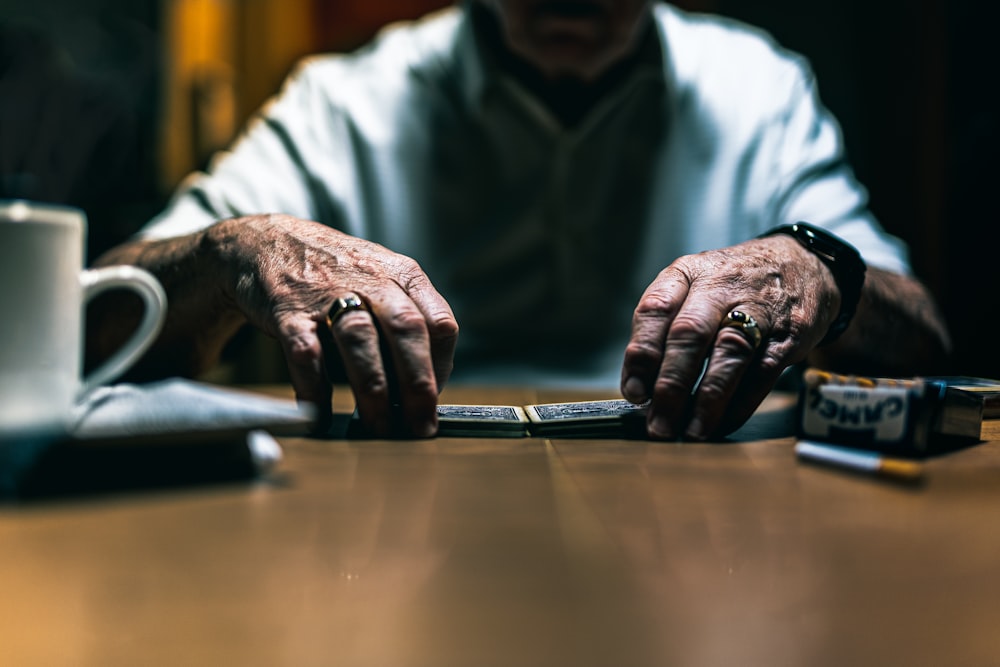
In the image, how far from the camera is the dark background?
148 cm

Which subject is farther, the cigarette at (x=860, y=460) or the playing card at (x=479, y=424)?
the playing card at (x=479, y=424)

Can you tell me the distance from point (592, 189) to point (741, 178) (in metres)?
0.19

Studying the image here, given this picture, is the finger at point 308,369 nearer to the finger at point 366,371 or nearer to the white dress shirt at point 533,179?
the finger at point 366,371

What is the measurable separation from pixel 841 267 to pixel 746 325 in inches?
6.6

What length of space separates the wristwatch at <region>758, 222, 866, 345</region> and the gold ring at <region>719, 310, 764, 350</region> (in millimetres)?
144

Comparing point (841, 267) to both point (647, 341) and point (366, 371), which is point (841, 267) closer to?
point (647, 341)

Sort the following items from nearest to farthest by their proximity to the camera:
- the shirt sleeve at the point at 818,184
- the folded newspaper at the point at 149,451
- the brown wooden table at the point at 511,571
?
the brown wooden table at the point at 511,571, the folded newspaper at the point at 149,451, the shirt sleeve at the point at 818,184

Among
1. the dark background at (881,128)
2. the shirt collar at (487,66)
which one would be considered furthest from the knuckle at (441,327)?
the dark background at (881,128)

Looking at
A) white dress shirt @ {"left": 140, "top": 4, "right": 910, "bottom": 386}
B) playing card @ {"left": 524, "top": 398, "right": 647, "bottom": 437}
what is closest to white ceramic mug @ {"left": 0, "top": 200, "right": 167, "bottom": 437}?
playing card @ {"left": 524, "top": 398, "right": 647, "bottom": 437}

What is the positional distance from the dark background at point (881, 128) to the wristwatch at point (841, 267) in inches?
39.7

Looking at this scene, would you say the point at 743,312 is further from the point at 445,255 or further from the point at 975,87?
the point at 975,87

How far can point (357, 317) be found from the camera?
0.44 m

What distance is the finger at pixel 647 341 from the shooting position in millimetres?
437

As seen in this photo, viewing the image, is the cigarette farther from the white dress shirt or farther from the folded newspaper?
the white dress shirt
